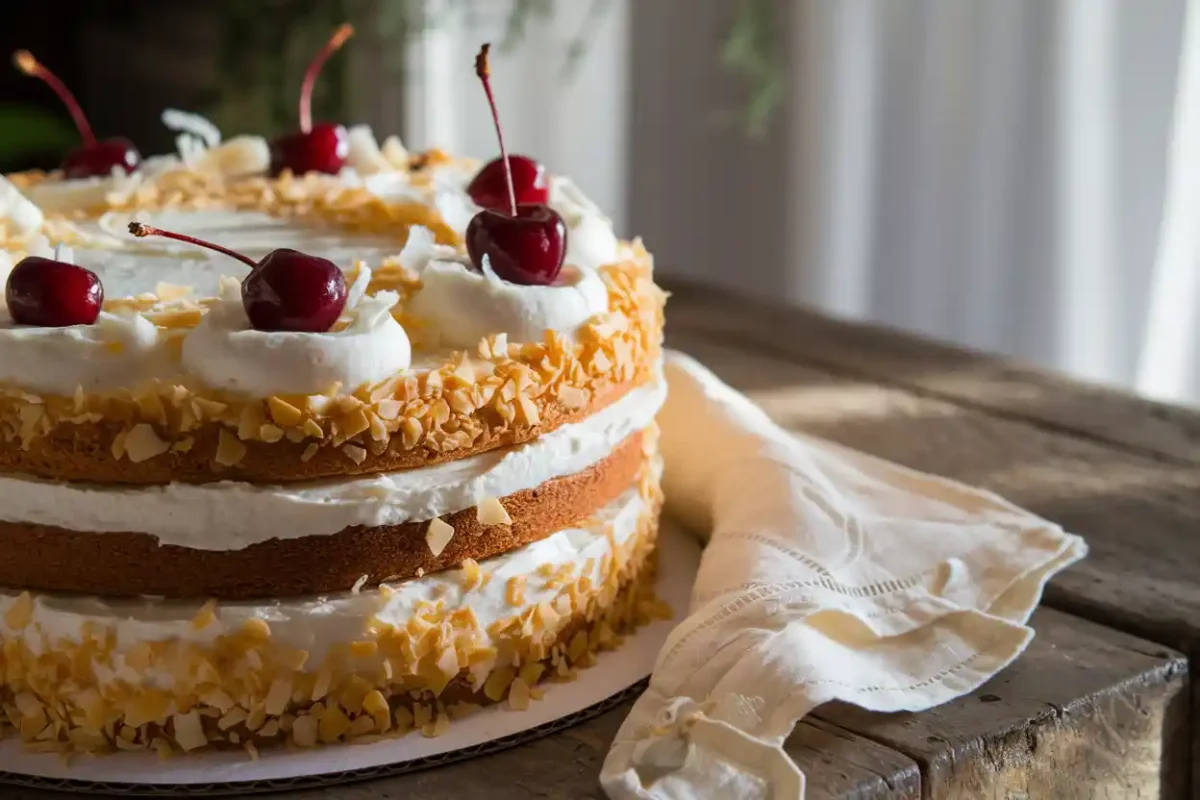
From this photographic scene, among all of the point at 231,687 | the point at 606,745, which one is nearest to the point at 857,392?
the point at 606,745

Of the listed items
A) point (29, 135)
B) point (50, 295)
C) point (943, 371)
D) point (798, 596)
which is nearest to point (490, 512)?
point (798, 596)

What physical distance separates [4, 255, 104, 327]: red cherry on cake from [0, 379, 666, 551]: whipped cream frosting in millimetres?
137

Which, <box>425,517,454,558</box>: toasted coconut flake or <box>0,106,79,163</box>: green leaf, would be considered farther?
<box>0,106,79,163</box>: green leaf

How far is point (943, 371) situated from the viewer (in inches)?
91.4

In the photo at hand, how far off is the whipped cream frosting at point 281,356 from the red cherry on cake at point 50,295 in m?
0.11

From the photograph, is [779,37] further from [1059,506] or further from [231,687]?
[231,687]

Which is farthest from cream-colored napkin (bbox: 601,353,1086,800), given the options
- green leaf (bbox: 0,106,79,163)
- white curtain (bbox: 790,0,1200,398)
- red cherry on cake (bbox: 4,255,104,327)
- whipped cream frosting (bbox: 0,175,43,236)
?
green leaf (bbox: 0,106,79,163)

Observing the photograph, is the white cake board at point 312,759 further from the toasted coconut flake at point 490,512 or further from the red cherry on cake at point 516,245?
the red cherry on cake at point 516,245

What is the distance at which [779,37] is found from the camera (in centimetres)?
341

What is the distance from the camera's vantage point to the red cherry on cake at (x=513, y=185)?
164cm

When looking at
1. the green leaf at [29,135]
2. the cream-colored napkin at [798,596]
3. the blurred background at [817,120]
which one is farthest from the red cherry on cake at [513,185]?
the green leaf at [29,135]

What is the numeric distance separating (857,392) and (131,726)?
4.17 ft

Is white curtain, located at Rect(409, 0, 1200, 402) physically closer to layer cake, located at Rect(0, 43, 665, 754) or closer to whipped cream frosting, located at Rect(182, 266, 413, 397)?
layer cake, located at Rect(0, 43, 665, 754)

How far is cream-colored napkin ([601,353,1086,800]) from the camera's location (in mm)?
1206
